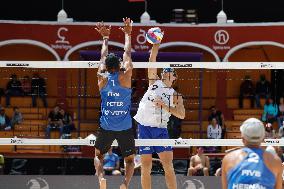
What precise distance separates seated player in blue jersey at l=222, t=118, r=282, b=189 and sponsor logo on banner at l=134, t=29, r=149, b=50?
55.4 feet

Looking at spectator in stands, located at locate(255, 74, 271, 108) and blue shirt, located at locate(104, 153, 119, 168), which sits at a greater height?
spectator in stands, located at locate(255, 74, 271, 108)

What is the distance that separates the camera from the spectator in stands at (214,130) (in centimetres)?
1973

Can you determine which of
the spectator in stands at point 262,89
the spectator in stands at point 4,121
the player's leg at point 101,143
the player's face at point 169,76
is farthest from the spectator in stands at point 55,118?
the player's leg at point 101,143

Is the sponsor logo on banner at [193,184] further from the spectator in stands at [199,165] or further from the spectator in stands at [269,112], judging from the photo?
the spectator in stands at [269,112]

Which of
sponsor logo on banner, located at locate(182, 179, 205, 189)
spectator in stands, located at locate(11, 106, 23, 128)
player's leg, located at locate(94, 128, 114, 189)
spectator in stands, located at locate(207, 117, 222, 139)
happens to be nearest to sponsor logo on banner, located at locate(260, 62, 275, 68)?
player's leg, located at locate(94, 128, 114, 189)

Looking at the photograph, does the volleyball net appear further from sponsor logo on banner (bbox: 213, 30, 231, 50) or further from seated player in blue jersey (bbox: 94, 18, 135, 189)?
seated player in blue jersey (bbox: 94, 18, 135, 189)

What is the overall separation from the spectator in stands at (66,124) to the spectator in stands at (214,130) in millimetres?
3699

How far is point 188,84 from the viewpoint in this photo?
22375 millimetres

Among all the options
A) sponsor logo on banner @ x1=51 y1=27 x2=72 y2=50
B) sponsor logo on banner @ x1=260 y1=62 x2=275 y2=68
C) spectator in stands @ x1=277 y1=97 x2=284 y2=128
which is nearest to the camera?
sponsor logo on banner @ x1=260 y1=62 x2=275 y2=68

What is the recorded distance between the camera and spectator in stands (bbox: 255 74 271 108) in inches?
930

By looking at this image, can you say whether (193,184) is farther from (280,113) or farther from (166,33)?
(166,33)

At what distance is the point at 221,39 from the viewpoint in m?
23.6

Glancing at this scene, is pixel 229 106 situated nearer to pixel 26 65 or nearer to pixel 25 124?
pixel 25 124

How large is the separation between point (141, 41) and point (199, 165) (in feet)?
27.2
